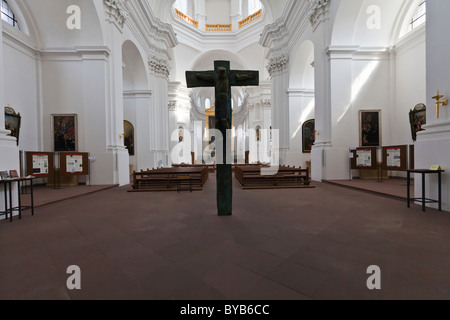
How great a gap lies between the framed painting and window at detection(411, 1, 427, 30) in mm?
15397

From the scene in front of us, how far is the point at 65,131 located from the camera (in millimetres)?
9078

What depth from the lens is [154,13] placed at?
14508 millimetres

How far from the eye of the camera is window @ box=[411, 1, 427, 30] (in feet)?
30.5

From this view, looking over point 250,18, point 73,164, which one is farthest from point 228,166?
point 250,18

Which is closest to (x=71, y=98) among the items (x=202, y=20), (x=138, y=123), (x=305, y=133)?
(x=138, y=123)

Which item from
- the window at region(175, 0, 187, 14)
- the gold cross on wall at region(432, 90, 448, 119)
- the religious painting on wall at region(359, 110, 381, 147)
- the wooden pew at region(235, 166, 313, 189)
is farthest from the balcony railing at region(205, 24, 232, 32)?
the gold cross on wall at region(432, 90, 448, 119)

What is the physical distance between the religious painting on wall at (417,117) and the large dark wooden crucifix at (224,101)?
8.18 meters

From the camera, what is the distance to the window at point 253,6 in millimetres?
26062

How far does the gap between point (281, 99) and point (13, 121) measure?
1374cm

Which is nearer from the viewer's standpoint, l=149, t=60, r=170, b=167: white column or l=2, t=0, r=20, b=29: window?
l=2, t=0, r=20, b=29: window

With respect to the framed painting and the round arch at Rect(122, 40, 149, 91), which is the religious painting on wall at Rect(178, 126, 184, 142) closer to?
the round arch at Rect(122, 40, 149, 91)

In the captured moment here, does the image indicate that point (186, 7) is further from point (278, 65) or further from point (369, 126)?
point (369, 126)

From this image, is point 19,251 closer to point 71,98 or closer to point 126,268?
point 126,268

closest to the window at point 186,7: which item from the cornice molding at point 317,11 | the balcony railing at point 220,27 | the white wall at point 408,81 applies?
the balcony railing at point 220,27
